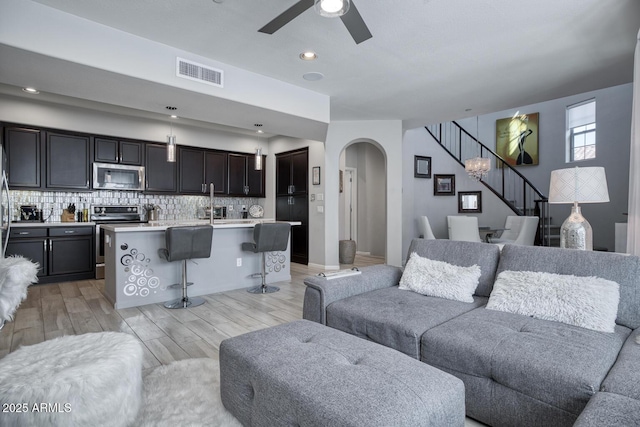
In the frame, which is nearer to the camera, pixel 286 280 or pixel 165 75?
pixel 165 75

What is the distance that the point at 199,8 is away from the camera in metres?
2.75

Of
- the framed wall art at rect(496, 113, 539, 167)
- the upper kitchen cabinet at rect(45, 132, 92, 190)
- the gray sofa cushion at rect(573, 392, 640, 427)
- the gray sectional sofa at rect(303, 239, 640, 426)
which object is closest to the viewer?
the gray sofa cushion at rect(573, 392, 640, 427)

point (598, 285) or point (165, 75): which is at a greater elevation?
point (165, 75)

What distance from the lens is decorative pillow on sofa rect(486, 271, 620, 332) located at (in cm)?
186

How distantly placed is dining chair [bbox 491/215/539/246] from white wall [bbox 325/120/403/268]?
203 centimetres

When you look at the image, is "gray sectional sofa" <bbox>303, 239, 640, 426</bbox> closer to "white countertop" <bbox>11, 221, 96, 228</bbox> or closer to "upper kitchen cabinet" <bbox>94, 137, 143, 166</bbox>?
"white countertop" <bbox>11, 221, 96, 228</bbox>

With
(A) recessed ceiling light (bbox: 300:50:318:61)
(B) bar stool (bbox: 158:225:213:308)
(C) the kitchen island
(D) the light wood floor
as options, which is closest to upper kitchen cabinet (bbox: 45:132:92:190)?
(D) the light wood floor

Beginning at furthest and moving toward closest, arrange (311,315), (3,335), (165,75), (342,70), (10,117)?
(10,117) < (342,70) < (165,75) < (3,335) < (311,315)

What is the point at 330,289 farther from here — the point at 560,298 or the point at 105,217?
the point at 105,217

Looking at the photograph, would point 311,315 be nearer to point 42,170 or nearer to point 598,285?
point 598,285

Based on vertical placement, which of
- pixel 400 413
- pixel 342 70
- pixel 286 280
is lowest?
pixel 286 280

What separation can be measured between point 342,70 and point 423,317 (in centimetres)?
301

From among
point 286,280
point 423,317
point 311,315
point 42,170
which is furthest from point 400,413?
point 42,170

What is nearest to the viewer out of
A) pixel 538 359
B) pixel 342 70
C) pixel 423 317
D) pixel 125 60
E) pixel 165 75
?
pixel 538 359
